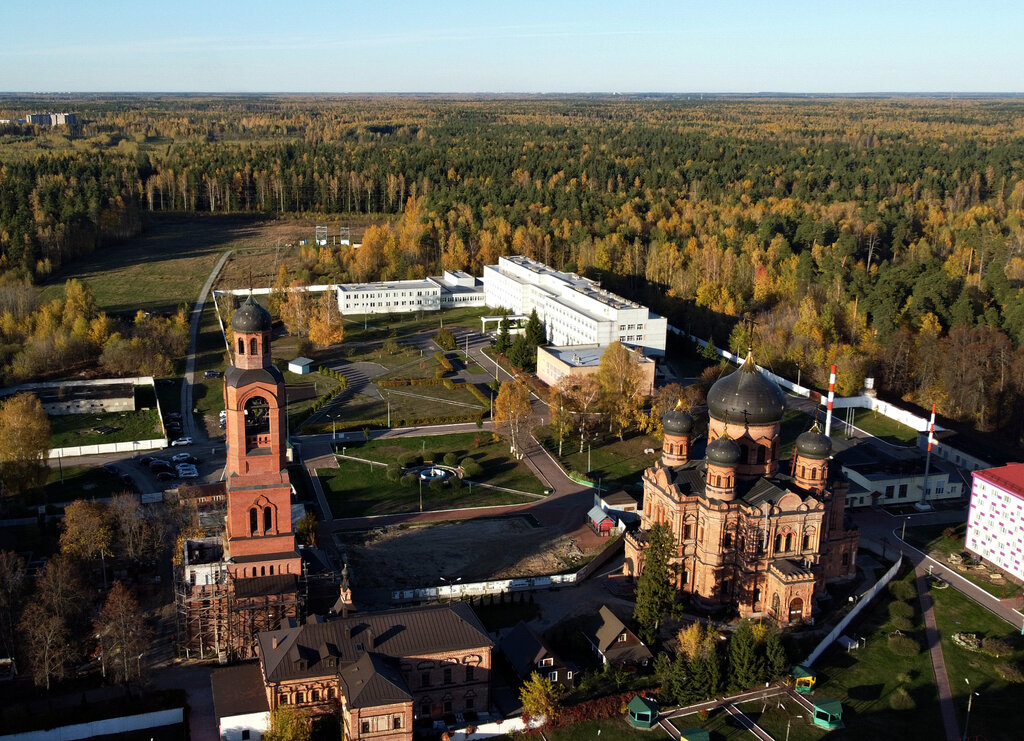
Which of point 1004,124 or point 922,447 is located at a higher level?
point 1004,124

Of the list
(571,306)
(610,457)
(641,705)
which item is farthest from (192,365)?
(641,705)

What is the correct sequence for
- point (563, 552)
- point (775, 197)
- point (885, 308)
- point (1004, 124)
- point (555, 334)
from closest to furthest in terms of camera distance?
point (563, 552) → point (885, 308) → point (555, 334) → point (775, 197) → point (1004, 124)

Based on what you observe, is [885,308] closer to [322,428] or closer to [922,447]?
[922,447]

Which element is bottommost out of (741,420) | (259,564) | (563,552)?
(563,552)

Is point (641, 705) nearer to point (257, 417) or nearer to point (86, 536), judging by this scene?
point (257, 417)

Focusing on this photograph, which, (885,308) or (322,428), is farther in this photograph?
(885,308)

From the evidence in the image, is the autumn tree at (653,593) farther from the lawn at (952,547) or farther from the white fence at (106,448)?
the white fence at (106,448)

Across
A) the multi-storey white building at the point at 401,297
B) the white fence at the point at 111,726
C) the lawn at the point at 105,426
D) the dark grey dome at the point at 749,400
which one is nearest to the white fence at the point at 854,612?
the dark grey dome at the point at 749,400

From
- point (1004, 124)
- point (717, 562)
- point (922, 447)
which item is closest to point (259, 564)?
point (717, 562)
